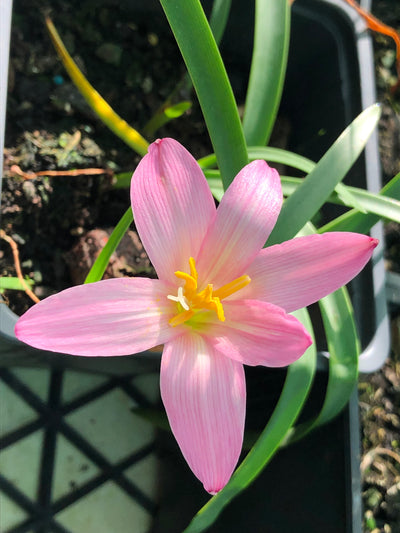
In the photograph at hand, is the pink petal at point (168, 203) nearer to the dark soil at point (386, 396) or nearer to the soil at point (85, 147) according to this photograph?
the soil at point (85, 147)

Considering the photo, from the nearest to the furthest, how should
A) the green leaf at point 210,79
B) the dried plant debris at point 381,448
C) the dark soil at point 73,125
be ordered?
1. the green leaf at point 210,79
2. the dark soil at point 73,125
3. the dried plant debris at point 381,448

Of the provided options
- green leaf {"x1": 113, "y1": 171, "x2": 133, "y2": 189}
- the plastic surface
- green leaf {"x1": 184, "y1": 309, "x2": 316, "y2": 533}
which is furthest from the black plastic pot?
green leaf {"x1": 113, "y1": 171, "x2": 133, "y2": 189}

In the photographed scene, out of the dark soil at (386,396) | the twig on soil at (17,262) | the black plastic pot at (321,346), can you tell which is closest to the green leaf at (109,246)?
the twig on soil at (17,262)

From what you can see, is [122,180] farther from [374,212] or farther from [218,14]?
[374,212]

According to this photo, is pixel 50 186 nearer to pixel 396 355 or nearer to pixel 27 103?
pixel 27 103

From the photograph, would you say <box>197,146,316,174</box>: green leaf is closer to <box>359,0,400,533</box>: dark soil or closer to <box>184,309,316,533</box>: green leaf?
<box>184,309,316,533</box>: green leaf

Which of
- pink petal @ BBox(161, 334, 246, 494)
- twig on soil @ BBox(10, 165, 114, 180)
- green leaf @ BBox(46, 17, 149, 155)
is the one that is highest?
green leaf @ BBox(46, 17, 149, 155)

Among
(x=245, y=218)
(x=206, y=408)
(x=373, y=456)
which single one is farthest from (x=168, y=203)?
(x=373, y=456)
